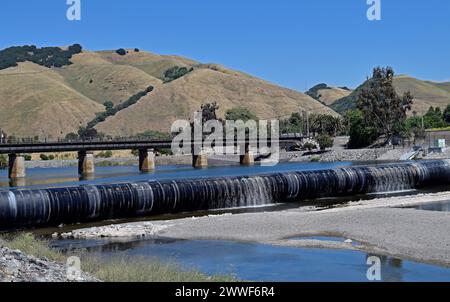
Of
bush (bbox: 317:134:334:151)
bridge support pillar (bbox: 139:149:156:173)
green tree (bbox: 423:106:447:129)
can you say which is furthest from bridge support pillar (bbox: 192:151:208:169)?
green tree (bbox: 423:106:447:129)

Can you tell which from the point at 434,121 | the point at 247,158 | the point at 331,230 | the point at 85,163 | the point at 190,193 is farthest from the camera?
the point at 434,121

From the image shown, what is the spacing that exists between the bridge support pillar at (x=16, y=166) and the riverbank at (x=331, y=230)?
95018 millimetres

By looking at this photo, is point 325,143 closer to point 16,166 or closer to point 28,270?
point 16,166

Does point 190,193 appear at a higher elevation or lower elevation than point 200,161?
lower

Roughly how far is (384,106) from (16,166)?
84319mm

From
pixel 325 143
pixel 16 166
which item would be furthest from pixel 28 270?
pixel 325 143

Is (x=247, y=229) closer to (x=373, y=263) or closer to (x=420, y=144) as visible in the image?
(x=373, y=263)

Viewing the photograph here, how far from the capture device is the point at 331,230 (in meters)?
37.4

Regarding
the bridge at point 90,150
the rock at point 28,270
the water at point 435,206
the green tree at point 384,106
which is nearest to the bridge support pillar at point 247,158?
the bridge at point 90,150

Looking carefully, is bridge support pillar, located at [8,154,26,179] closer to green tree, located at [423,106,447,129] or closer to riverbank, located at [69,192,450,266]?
riverbank, located at [69,192,450,266]
